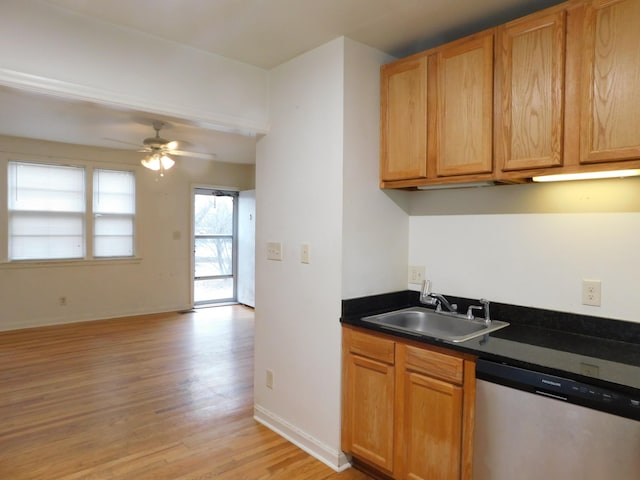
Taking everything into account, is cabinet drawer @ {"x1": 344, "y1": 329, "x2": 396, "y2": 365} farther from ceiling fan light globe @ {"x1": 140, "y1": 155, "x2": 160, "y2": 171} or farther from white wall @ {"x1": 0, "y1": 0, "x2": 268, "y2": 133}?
ceiling fan light globe @ {"x1": 140, "y1": 155, "x2": 160, "y2": 171}

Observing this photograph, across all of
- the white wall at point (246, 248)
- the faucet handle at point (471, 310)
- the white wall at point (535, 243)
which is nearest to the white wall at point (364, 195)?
the white wall at point (535, 243)

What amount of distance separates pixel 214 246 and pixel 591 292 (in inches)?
243

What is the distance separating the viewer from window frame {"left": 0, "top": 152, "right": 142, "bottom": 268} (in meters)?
5.21

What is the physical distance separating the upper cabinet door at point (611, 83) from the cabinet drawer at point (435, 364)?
40.7 inches

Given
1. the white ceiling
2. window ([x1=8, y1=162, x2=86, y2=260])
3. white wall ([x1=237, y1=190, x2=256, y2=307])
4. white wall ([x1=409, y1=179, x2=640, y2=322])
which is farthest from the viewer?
white wall ([x1=237, y1=190, x2=256, y2=307])

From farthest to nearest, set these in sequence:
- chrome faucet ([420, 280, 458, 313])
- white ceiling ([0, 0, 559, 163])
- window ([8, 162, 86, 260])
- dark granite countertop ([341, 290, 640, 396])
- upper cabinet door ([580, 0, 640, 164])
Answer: window ([8, 162, 86, 260]) → chrome faucet ([420, 280, 458, 313]) → white ceiling ([0, 0, 559, 163]) → upper cabinet door ([580, 0, 640, 164]) → dark granite countertop ([341, 290, 640, 396])

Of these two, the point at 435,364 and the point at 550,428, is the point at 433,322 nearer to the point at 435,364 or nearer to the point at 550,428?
the point at 435,364

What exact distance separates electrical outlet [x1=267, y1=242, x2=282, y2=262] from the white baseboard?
1090mm

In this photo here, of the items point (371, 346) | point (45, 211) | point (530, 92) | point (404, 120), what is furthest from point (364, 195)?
point (45, 211)

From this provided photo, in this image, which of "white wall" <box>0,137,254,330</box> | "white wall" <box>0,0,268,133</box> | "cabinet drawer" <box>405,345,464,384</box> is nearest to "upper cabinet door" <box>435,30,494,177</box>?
"cabinet drawer" <box>405,345,464,384</box>

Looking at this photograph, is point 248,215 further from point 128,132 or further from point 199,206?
point 128,132

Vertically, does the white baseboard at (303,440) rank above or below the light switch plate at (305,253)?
below

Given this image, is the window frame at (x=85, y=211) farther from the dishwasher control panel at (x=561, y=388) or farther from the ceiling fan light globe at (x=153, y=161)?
the dishwasher control panel at (x=561, y=388)

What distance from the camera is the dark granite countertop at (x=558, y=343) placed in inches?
58.4
